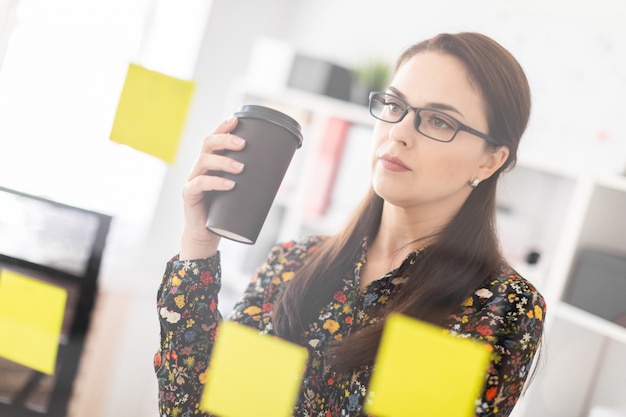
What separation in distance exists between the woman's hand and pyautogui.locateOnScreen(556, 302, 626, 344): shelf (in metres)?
0.28

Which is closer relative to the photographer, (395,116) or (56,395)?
(395,116)

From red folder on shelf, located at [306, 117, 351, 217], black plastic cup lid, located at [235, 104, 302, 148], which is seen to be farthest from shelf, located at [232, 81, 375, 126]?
black plastic cup lid, located at [235, 104, 302, 148]

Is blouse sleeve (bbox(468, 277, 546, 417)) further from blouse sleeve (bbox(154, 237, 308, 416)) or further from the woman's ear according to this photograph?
blouse sleeve (bbox(154, 237, 308, 416))

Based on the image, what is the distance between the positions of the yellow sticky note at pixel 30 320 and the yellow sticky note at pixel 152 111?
0.62ft

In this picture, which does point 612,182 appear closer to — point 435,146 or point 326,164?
point 435,146

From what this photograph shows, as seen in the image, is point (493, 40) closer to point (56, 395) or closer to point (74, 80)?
point (74, 80)

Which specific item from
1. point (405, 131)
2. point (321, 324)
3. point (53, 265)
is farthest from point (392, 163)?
point (53, 265)

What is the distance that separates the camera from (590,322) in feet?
1.42

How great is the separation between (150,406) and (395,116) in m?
0.37

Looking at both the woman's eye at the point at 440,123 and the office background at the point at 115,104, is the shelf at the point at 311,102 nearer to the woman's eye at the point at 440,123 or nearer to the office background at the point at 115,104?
the office background at the point at 115,104

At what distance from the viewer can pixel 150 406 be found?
56cm

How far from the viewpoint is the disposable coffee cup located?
457 mm

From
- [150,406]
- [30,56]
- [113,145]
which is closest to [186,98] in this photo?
[113,145]

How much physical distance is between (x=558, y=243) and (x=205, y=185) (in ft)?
1.03
